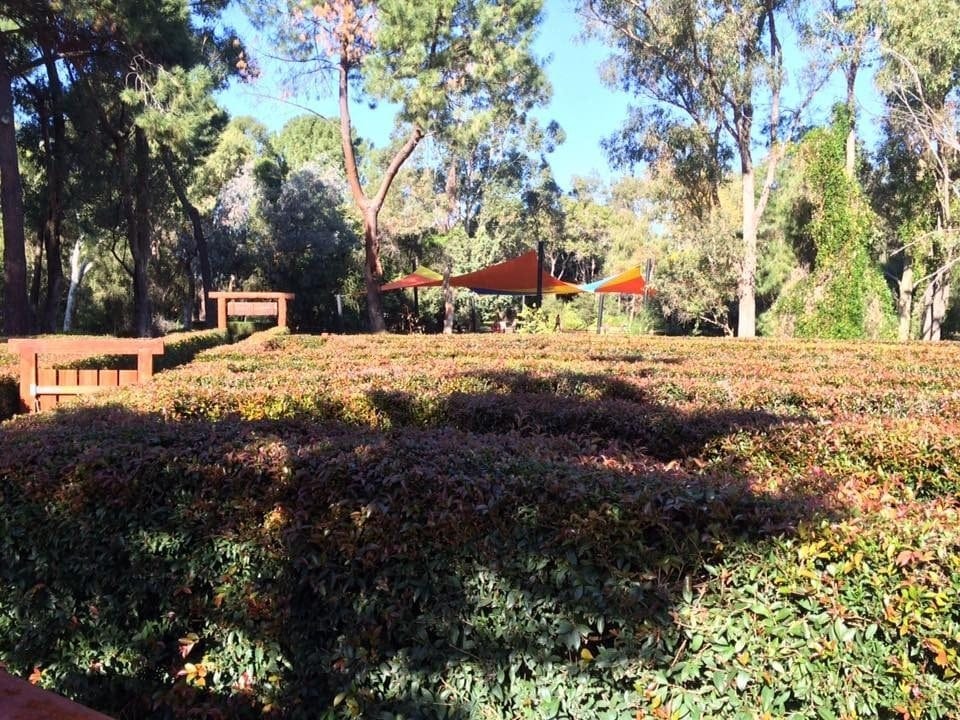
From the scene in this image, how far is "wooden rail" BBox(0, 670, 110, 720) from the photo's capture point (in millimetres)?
672

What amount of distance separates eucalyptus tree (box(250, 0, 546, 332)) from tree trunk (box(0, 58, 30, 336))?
22.4 feet

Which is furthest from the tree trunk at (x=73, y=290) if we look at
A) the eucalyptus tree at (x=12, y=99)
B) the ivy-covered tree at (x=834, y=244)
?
the ivy-covered tree at (x=834, y=244)

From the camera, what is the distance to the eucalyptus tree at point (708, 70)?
64.5 feet

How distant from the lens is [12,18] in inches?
523

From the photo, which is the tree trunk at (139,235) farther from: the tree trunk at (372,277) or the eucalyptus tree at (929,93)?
the eucalyptus tree at (929,93)

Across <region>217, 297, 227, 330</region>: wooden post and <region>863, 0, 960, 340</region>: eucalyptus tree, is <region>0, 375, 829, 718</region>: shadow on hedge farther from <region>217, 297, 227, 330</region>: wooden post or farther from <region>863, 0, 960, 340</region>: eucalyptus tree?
<region>863, 0, 960, 340</region>: eucalyptus tree

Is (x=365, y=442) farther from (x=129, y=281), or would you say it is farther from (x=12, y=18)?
(x=129, y=281)

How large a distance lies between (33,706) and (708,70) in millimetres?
22490

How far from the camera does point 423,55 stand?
51.4 feet

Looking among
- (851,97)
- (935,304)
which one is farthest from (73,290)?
(935,304)

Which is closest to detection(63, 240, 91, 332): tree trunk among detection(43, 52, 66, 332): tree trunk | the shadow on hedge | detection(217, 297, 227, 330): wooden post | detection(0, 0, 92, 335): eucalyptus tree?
detection(43, 52, 66, 332): tree trunk

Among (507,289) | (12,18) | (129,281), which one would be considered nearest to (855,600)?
(12,18)

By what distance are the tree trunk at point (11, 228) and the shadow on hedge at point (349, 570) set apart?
12.1 meters

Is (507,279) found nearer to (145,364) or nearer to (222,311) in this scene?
(222,311)
